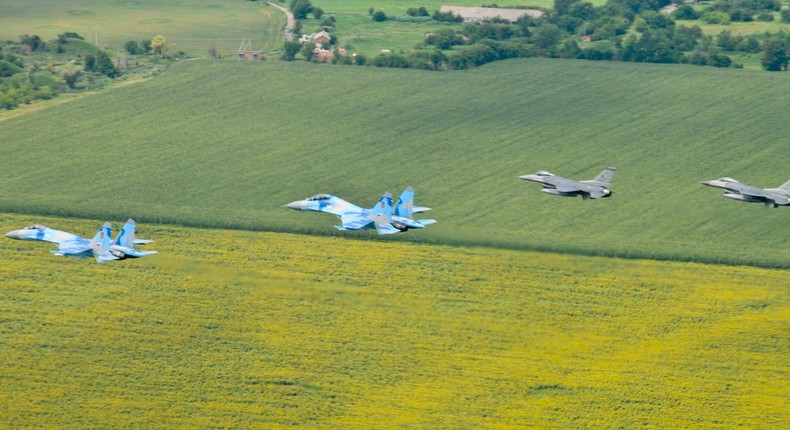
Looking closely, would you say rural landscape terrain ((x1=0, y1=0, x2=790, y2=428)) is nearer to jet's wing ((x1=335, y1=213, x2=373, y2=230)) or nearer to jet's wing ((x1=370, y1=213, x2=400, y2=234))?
jet's wing ((x1=335, y1=213, x2=373, y2=230))

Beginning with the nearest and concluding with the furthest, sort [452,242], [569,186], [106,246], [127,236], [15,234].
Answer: [127,236]
[106,246]
[15,234]
[569,186]
[452,242]

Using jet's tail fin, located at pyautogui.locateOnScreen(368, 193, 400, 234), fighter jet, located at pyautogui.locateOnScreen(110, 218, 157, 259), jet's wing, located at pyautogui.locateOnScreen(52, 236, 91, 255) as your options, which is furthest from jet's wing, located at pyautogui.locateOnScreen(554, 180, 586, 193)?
jet's wing, located at pyautogui.locateOnScreen(52, 236, 91, 255)

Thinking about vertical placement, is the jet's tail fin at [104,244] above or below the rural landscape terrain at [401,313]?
above

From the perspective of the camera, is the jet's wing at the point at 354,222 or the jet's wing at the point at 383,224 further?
the jet's wing at the point at 354,222

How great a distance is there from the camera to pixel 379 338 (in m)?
151

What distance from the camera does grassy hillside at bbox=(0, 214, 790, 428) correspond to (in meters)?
138

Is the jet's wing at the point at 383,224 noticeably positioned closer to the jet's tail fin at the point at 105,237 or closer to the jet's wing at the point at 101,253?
the jet's wing at the point at 101,253

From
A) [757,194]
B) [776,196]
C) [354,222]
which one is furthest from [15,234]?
[776,196]

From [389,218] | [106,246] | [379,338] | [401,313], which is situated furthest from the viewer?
[401,313]

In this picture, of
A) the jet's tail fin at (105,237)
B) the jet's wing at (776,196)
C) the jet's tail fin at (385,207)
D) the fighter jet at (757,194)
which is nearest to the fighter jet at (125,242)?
the jet's tail fin at (105,237)

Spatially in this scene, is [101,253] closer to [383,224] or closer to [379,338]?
[383,224]

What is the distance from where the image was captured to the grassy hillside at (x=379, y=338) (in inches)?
5448

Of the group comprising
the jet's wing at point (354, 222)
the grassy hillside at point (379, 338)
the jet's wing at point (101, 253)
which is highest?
the jet's wing at point (354, 222)

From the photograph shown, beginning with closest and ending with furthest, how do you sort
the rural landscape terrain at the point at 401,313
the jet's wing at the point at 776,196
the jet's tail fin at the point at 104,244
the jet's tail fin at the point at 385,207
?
the rural landscape terrain at the point at 401,313 < the jet's tail fin at the point at 104,244 < the jet's tail fin at the point at 385,207 < the jet's wing at the point at 776,196
